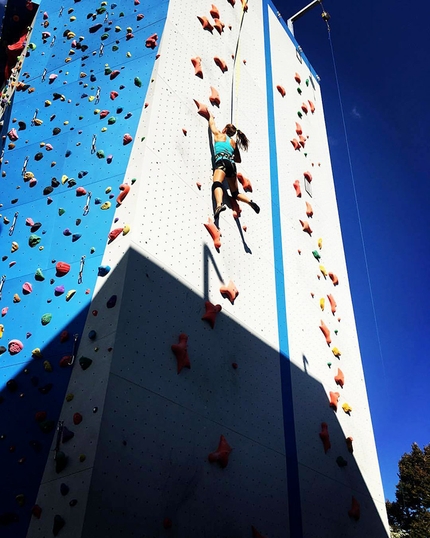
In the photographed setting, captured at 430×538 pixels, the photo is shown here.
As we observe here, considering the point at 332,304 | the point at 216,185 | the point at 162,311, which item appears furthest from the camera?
the point at 332,304

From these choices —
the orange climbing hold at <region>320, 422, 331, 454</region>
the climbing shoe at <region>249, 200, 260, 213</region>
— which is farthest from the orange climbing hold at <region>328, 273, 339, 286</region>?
the orange climbing hold at <region>320, 422, 331, 454</region>

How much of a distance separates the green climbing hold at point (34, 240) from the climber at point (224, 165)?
1699 mm

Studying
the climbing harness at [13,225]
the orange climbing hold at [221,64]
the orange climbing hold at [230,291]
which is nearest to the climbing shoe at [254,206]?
the orange climbing hold at [230,291]

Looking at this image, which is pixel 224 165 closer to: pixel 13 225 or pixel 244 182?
pixel 244 182

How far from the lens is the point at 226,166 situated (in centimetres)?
510

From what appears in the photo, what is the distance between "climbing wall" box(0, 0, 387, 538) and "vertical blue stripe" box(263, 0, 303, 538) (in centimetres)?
3

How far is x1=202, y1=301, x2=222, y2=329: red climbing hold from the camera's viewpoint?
411 cm

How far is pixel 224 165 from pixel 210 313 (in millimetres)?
1767

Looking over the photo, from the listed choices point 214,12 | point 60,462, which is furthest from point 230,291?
point 214,12

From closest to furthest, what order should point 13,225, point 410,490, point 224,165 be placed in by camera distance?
point 13,225 < point 224,165 < point 410,490

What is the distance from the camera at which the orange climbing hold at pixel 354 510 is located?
498 centimetres

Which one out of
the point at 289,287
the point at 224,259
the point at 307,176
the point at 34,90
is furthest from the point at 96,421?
the point at 307,176

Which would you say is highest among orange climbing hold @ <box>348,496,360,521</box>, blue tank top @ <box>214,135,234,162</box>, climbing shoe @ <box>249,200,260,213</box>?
blue tank top @ <box>214,135,234,162</box>

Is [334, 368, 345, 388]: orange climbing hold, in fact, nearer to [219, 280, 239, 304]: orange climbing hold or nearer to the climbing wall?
the climbing wall
